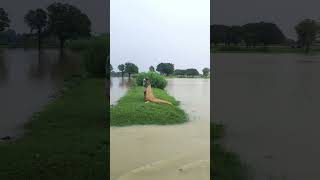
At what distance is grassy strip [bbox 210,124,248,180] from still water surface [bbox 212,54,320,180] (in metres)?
0.08

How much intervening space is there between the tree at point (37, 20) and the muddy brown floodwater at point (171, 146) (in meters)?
1.39

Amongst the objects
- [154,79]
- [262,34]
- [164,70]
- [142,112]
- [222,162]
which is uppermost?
[262,34]

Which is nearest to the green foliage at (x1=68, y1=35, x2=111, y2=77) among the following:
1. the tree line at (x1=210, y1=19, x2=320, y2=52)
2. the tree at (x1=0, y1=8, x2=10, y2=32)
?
the tree at (x1=0, y1=8, x2=10, y2=32)

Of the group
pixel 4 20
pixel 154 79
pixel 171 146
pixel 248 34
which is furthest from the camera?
pixel 154 79

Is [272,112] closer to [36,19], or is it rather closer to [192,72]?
[192,72]

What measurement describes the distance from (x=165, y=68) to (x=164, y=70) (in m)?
0.03

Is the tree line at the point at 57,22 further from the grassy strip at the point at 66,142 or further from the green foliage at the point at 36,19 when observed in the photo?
the grassy strip at the point at 66,142

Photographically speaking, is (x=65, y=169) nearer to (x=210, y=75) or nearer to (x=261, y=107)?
(x=210, y=75)

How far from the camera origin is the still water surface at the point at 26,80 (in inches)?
182

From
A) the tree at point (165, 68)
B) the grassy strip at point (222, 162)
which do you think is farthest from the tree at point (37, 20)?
the grassy strip at point (222, 162)

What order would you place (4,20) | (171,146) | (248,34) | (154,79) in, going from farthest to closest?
1. (154,79)
2. (171,146)
3. (248,34)
4. (4,20)

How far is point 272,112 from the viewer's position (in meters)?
4.73

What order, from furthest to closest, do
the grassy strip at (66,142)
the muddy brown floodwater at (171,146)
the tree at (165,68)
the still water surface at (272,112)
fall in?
the tree at (165,68) < the muddy brown floodwater at (171,146) < the still water surface at (272,112) < the grassy strip at (66,142)

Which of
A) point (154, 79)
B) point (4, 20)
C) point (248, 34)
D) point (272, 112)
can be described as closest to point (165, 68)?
point (154, 79)
